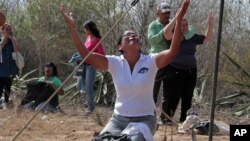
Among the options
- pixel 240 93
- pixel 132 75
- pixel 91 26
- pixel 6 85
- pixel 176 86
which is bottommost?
pixel 240 93

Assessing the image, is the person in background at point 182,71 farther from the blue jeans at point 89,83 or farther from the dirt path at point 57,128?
the blue jeans at point 89,83

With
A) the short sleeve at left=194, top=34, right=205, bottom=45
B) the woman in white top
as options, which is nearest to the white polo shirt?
the woman in white top

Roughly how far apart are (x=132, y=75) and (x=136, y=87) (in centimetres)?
14


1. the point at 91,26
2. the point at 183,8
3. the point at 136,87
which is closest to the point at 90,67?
the point at 91,26

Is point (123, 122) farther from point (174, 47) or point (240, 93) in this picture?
point (240, 93)

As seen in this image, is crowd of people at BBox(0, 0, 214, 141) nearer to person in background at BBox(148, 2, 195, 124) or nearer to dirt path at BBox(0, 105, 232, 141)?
person in background at BBox(148, 2, 195, 124)

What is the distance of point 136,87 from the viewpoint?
17.3 feet

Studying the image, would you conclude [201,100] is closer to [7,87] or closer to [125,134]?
[7,87]

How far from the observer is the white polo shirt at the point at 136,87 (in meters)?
5.25

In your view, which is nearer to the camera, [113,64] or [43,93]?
[113,64]

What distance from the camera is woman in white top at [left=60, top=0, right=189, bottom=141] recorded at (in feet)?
17.2

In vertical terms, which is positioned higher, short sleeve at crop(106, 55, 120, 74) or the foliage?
short sleeve at crop(106, 55, 120, 74)

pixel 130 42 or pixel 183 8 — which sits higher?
pixel 183 8

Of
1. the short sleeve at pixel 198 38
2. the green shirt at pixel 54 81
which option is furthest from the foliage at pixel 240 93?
the green shirt at pixel 54 81
